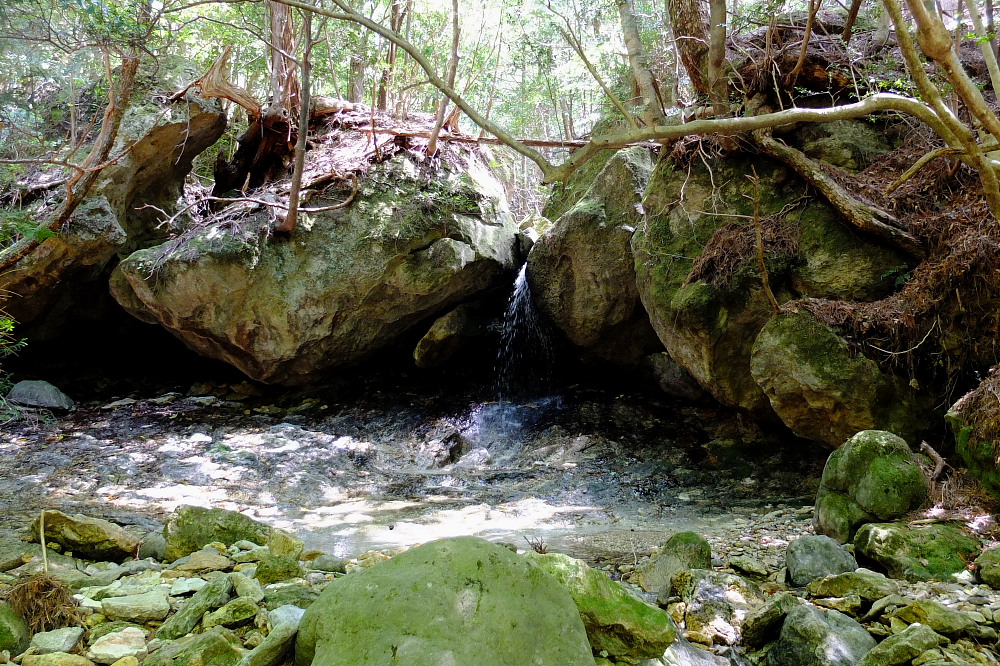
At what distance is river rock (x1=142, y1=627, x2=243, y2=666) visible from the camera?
90.5 inches

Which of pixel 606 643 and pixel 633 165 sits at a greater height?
pixel 633 165

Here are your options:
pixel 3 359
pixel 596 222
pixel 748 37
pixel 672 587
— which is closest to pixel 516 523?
pixel 672 587

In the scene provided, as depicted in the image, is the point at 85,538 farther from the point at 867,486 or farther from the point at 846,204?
the point at 846,204

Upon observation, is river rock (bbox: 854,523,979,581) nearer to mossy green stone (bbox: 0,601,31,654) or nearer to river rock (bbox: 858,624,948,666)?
river rock (bbox: 858,624,948,666)

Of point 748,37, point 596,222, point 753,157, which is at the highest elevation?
point 748,37

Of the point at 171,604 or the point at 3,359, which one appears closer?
the point at 171,604

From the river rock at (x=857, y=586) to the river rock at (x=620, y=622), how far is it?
48.5 inches

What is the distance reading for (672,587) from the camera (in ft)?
12.0

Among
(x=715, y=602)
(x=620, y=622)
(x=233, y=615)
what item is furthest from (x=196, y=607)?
(x=715, y=602)

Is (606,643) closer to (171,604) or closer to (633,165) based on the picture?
(171,604)

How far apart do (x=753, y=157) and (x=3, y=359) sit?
11.5 meters

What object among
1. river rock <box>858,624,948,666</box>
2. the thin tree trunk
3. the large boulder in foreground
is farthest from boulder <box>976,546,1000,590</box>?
the thin tree trunk

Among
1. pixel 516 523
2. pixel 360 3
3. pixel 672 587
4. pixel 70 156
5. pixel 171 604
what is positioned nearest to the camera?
pixel 171 604

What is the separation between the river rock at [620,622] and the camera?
263 cm
